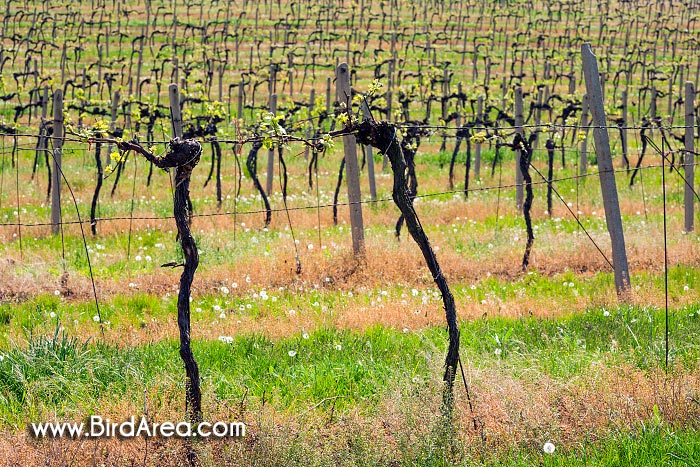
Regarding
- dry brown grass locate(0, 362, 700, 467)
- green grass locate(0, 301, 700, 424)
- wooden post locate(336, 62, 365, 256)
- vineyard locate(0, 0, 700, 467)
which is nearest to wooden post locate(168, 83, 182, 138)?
vineyard locate(0, 0, 700, 467)

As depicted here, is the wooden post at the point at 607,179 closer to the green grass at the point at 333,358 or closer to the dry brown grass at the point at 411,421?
the green grass at the point at 333,358

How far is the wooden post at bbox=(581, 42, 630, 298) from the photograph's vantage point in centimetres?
750

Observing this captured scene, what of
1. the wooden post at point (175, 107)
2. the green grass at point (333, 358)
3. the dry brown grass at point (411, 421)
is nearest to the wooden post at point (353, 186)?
the green grass at point (333, 358)

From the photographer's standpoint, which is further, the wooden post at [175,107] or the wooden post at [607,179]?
the wooden post at [175,107]

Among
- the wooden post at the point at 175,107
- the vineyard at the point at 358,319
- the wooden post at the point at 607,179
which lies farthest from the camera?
the wooden post at the point at 175,107

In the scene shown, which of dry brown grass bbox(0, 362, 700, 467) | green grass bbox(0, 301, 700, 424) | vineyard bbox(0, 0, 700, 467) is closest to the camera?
dry brown grass bbox(0, 362, 700, 467)

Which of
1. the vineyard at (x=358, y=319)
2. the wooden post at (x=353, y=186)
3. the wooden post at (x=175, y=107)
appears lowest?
the vineyard at (x=358, y=319)

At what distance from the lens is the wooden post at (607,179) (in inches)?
295

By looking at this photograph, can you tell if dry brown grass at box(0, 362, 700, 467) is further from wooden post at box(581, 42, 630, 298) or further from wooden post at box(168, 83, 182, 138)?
wooden post at box(168, 83, 182, 138)

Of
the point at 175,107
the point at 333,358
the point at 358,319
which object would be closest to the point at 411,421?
the point at 333,358

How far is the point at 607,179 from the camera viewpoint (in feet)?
24.6

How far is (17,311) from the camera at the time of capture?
7.32 metres

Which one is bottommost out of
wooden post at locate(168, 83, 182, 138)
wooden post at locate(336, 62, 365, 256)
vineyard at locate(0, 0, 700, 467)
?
vineyard at locate(0, 0, 700, 467)

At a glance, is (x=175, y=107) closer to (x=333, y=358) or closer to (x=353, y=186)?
(x=353, y=186)
